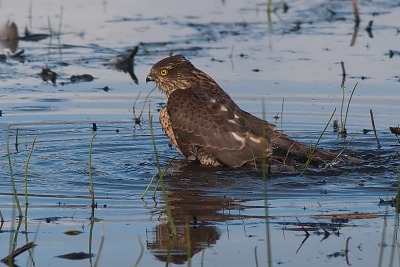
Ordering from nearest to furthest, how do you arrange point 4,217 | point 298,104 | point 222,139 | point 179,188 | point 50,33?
1. point 4,217
2. point 179,188
3. point 222,139
4. point 298,104
5. point 50,33

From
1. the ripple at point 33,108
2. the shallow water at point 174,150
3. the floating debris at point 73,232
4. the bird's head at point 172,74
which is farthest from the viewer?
Result: the ripple at point 33,108

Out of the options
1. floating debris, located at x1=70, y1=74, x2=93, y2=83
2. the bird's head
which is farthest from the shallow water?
the bird's head

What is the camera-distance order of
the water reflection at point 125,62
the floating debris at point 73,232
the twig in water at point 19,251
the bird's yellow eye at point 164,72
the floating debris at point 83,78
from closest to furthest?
the twig in water at point 19,251, the floating debris at point 73,232, the bird's yellow eye at point 164,72, the floating debris at point 83,78, the water reflection at point 125,62

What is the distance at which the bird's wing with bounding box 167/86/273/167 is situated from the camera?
27.6ft

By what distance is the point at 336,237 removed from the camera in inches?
231

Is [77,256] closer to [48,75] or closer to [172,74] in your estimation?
[172,74]

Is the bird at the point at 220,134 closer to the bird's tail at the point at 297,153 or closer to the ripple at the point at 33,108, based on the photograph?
the bird's tail at the point at 297,153

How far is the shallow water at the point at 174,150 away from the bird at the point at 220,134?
0.18 meters

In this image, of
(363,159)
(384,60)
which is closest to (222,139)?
(363,159)

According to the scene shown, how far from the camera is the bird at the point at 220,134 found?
8.42m

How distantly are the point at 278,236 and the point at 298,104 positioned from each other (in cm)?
498

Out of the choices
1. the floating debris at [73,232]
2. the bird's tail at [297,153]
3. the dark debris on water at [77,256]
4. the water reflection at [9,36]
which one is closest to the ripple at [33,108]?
the water reflection at [9,36]

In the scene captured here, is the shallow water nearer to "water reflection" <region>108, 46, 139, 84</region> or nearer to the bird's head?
"water reflection" <region>108, 46, 139, 84</region>

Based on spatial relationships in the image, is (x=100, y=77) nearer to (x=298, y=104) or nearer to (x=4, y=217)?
(x=298, y=104)
